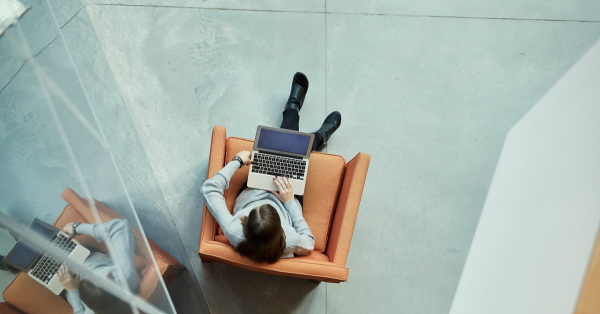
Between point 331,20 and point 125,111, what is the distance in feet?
5.41

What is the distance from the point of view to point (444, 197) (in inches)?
98.6

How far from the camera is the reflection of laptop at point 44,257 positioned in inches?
40.0

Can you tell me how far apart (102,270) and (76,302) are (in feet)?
0.42

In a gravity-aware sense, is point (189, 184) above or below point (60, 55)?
below

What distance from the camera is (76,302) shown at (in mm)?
1097

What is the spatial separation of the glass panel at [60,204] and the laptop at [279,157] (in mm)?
Result: 626

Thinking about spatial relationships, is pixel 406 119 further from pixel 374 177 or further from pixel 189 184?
pixel 189 184

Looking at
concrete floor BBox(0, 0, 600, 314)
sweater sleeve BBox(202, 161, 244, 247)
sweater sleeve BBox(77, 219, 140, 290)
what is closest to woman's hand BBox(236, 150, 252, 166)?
sweater sleeve BBox(202, 161, 244, 247)

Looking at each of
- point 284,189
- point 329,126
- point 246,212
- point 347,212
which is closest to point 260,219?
point 246,212

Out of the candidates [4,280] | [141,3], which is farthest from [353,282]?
[141,3]

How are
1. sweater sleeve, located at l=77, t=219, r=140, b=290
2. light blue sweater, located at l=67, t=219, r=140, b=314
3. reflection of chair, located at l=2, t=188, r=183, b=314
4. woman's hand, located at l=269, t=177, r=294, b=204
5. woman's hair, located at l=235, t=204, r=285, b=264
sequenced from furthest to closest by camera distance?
woman's hand, located at l=269, t=177, r=294, b=204, woman's hair, located at l=235, t=204, r=285, b=264, sweater sleeve, located at l=77, t=219, r=140, b=290, light blue sweater, located at l=67, t=219, r=140, b=314, reflection of chair, located at l=2, t=188, r=183, b=314

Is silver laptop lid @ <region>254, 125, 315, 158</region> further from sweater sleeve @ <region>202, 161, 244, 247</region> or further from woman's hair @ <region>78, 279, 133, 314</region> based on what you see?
woman's hair @ <region>78, 279, 133, 314</region>

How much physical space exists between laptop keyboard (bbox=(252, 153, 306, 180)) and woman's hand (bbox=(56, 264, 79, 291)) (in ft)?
3.33

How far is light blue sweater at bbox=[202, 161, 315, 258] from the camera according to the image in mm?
1696
